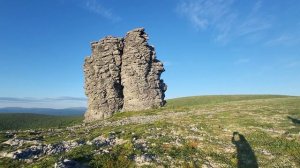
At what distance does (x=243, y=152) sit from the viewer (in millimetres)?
34406

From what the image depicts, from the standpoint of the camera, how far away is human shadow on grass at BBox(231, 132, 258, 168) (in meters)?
30.7

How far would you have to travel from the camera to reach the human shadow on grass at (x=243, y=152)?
1209 inches

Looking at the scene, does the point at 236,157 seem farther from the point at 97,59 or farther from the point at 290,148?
the point at 97,59

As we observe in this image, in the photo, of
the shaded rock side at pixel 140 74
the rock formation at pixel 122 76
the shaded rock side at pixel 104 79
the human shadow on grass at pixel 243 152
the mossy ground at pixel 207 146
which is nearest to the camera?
the mossy ground at pixel 207 146

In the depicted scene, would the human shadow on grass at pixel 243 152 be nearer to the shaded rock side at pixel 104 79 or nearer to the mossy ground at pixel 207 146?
the mossy ground at pixel 207 146

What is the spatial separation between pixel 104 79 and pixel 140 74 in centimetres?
1180

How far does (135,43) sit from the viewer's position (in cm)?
8569

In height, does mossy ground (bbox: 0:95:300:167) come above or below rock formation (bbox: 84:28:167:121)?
below

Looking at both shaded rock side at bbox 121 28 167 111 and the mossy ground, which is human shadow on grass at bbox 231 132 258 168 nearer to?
the mossy ground

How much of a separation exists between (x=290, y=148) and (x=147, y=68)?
52437 mm

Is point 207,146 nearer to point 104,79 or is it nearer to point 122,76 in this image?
point 122,76

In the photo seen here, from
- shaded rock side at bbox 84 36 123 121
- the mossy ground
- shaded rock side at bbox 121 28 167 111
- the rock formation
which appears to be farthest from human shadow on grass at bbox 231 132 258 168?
shaded rock side at bbox 84 36 123 121

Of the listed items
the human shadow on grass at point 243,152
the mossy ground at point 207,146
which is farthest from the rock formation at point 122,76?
the human shadow on grass at point 243,152

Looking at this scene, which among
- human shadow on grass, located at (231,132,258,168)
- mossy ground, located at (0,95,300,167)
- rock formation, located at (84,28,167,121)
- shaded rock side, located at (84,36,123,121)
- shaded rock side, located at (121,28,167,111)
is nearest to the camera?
mossy ground, located at (0,95,300,167)
